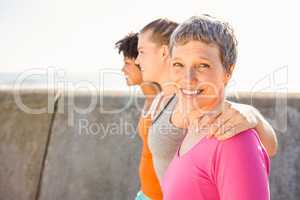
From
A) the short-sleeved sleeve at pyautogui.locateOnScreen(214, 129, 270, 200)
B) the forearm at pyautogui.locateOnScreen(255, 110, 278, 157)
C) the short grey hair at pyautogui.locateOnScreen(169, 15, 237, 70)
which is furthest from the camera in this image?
the forearm at pyautogui.locateOnScreen(255, 110, 278, 157)

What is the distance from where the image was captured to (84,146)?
3350 mm

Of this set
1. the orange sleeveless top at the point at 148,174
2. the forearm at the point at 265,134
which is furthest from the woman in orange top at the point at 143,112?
the forearm at the point at 265,134

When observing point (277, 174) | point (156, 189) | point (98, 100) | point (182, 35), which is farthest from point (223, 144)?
point (98, 100)

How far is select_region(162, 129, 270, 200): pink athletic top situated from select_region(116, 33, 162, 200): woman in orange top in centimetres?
57

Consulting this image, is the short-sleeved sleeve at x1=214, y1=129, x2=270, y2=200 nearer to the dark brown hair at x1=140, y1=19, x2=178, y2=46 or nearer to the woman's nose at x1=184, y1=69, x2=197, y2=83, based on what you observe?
the woman's nose at x1=184, y1=69, x2=197, y2=83

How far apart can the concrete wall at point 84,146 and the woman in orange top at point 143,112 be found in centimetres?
157

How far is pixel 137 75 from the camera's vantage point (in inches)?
67.5

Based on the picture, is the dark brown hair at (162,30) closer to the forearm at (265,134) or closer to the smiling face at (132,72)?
the smiling face at (132,72)

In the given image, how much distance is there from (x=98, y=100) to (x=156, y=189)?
2.01 meters

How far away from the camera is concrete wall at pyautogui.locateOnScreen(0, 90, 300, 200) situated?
124 inches

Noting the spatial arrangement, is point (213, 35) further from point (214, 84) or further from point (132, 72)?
point (132, 72)

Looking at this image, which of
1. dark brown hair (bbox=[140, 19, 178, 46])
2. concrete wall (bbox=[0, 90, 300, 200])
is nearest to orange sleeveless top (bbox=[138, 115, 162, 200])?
dark brown hair (bbox=[140, 19, 178, 46])

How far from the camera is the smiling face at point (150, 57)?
58.4 inches

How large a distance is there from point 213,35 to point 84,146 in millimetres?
2577
